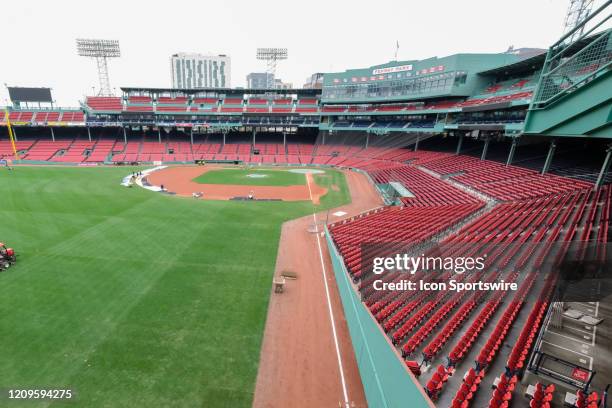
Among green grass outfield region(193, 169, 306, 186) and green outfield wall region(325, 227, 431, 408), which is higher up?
green outfield wall region(325, 227, 431, 408)

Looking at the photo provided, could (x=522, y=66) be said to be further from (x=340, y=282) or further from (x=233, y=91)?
(x=233, y=91)

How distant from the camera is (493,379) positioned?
7.61 metres

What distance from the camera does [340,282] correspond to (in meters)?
15.6

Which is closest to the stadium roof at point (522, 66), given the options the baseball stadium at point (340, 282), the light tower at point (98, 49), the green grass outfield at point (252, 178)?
the baseball stadium at point (340, 282)

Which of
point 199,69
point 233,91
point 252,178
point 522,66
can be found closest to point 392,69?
point 522,66

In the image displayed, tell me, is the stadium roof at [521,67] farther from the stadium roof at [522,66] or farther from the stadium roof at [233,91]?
the stadium roof at [233,91]

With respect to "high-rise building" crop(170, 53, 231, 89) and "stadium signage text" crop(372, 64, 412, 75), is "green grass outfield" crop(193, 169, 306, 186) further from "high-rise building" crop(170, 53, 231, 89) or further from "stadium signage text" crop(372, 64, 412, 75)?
"high-rise building" crop(170, 53, 231, 89)

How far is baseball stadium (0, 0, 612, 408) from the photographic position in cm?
756

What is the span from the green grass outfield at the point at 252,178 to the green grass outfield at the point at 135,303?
15.6 meters

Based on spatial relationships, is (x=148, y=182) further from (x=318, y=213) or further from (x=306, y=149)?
(x=306, y=149)

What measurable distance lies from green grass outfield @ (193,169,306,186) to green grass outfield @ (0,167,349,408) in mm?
15572

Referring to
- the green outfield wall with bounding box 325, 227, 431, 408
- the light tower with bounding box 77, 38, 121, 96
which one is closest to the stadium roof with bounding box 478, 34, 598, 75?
the green outfield wall with bounding box 325, 227, 431, 408

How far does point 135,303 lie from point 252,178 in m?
33.7

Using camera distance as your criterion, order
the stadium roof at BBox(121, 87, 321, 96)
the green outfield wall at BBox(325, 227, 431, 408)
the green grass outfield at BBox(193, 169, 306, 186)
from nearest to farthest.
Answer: the green outfield wall at BBox(325, 227, 431, 408), the green grass outfield at BBox(193, 169, 306, 186), the stadium roof at BBox(121, 87, 321, 96)
